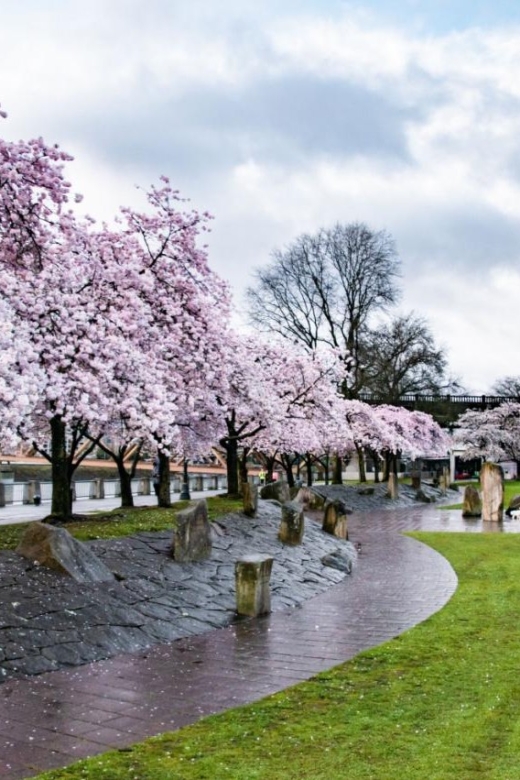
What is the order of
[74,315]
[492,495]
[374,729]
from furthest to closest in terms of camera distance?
[492,495] → [74,315] → [374,729]

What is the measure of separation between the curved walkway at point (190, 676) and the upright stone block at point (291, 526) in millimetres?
3488

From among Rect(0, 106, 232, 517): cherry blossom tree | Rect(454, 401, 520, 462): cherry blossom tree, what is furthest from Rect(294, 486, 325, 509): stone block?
Rect(454, 401, 520, 462): cherry blossom tree

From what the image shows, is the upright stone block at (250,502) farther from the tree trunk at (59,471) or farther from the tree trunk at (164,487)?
the tree trunk at (59,471)

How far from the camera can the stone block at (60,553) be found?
9.92 meters

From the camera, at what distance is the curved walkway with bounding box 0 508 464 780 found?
573 cm

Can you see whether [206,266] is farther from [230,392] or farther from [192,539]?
[192,539]

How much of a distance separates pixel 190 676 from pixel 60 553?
3.19 metres

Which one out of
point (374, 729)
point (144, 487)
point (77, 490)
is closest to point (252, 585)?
point (374, 729)

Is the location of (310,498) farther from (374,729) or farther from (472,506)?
(374,729)

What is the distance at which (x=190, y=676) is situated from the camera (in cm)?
758

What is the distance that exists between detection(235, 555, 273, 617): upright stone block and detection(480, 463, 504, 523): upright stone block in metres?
17.1

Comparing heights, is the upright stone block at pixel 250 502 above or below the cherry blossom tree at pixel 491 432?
below

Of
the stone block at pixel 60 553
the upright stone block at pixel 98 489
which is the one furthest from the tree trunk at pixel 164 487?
the upright stone block at pixel 98 489

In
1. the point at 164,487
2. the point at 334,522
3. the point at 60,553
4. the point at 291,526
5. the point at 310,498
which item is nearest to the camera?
the point at 60,553
